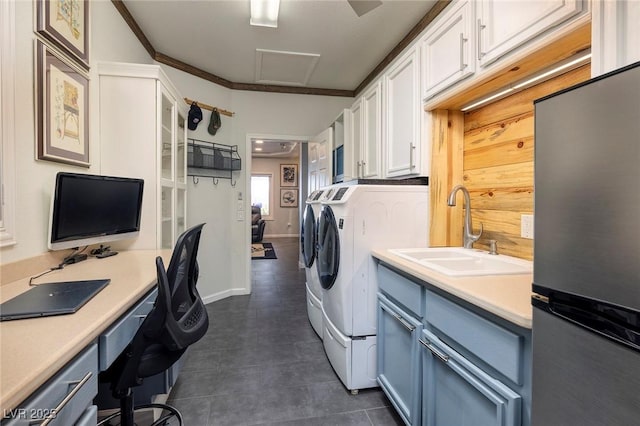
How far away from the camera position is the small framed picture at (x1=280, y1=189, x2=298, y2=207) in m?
9.57

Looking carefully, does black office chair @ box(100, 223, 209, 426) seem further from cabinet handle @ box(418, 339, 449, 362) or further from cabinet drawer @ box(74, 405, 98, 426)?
cabinet handle @ box(418, 339, 449, 362)

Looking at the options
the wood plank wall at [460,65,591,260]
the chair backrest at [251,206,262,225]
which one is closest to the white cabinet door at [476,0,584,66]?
the wood plank wall at [460,65,591,260]

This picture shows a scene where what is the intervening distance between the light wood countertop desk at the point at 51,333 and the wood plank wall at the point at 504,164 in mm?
1847

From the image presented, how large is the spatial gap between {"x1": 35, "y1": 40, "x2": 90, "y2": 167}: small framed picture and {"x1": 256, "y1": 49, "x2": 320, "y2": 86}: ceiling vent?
1.64 m

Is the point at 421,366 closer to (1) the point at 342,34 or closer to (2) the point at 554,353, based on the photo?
(2) the point at 554,353

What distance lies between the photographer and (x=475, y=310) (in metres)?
1.05

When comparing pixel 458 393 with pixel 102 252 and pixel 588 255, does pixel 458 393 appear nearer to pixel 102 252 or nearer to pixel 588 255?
pixel 588 255

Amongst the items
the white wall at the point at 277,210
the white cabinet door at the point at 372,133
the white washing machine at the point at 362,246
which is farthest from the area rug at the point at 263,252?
the white washing machine at the point at 362,246

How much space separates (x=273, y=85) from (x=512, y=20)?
298 centimetres

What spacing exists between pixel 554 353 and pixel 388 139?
80.0 inches

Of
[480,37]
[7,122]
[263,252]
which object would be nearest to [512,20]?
[480,37]

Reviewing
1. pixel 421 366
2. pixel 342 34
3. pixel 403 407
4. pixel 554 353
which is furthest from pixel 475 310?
pixel 342 34

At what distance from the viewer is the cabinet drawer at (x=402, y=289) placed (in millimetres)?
1401

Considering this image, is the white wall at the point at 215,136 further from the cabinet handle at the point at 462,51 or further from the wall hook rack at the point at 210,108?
the cabinet handle at the point at 462,51
